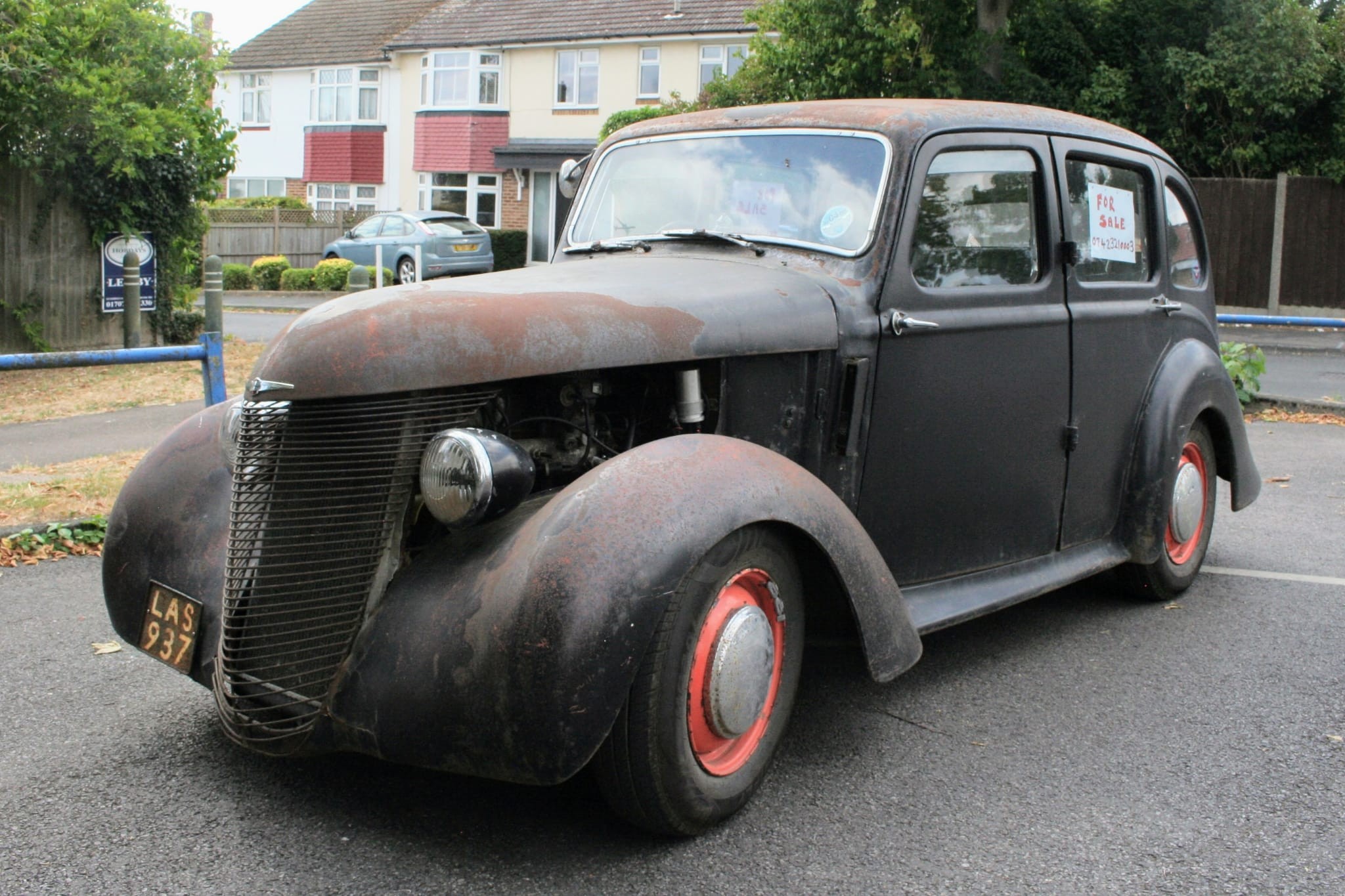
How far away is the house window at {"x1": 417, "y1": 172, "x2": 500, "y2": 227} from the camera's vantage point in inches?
1518

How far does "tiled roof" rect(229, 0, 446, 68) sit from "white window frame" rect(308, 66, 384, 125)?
1.19ft

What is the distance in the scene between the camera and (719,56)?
32.8 metres

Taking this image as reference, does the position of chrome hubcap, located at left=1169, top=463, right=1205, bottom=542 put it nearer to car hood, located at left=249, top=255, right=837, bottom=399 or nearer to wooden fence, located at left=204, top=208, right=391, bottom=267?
car hood, located at left=249, top=255, right=837, bottom=399

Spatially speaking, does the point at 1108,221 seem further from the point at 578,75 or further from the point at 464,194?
the point at 464,194

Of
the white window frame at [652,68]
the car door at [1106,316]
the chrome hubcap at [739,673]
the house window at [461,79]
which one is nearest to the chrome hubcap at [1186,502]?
the car door at [1106,316]

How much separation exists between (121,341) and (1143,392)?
12.5 meters

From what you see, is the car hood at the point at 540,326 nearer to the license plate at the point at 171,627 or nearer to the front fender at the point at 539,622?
the front fender at the point at 539,622

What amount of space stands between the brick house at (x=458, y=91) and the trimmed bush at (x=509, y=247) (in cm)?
69

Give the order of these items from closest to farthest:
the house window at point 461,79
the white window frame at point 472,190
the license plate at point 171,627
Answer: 1. the license plate at point 171,627
2. the house window at point 461,79
3. the white window frame at point 472,190

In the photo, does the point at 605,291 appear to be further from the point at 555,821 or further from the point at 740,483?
the point at 555,821

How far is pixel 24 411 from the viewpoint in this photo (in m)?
10.9

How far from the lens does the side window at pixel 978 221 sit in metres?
4.46

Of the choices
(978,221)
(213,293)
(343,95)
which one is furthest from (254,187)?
(978,221)

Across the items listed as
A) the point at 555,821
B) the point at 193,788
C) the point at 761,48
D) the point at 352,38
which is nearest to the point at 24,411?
the point at 193,788
